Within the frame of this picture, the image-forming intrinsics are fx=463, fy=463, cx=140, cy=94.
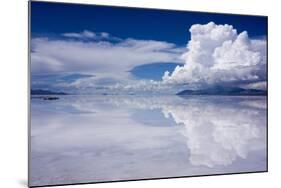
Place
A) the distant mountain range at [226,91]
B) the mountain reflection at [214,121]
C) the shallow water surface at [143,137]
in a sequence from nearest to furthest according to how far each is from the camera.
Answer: the shallow water surface at [143,137], the mountain reflection at [214,121], the distant mountain range at [226,91]

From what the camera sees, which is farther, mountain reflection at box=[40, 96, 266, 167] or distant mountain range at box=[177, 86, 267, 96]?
distant mountain range at box=[177, 86, 267, 96]

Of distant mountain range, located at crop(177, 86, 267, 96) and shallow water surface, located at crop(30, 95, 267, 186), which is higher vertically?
distant mountain range, located at crop(177, 86, 267, 96)

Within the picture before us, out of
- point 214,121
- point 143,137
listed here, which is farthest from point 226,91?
point 143,137

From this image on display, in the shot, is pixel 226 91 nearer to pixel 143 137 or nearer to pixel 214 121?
pixel 214 121

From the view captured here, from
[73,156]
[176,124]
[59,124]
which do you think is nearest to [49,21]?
[59,124]

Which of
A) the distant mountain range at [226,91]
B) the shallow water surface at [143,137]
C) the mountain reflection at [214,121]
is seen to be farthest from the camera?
the distant mountain range at [226,91]

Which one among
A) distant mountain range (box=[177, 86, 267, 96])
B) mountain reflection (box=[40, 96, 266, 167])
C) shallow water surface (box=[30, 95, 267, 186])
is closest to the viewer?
shallow water surface (box=[30, 95, 267, 186])

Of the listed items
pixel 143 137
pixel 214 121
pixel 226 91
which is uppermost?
pixel 226 91

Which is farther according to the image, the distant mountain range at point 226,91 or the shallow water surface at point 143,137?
the distant mountain range at point 226,91
